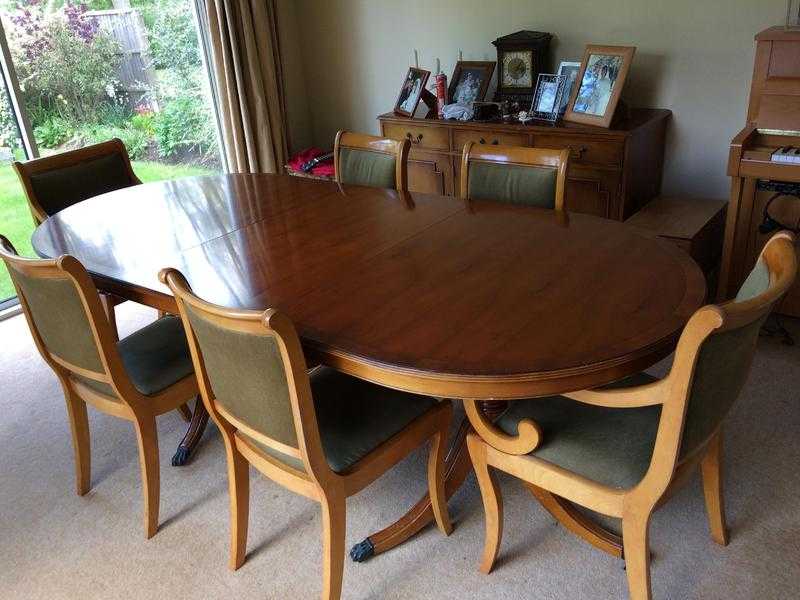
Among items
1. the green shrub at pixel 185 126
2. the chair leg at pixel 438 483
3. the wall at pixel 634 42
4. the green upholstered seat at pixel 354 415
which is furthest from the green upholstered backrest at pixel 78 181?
the chair leg at pixel 438 483

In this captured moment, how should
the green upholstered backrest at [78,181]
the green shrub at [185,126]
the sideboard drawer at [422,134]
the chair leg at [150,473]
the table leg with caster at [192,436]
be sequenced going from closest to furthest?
1. the chair leg at [150,473]
2. the table leg with caster at [192,436]
3. the green upholstered backrest at [78,181]
4. the sideboard drawer at [422,134]
5. the green shrub at [185,126]

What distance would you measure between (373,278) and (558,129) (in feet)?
5.93

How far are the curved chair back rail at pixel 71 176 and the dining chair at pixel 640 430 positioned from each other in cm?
215

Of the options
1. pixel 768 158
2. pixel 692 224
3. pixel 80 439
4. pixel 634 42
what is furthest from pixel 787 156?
pixel 80 439

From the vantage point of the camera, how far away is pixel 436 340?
4.79 feet

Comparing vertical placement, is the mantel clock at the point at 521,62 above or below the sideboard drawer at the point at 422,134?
above

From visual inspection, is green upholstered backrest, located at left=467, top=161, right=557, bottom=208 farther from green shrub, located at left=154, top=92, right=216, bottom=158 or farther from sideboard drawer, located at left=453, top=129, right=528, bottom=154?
green shrub, located at left=154, top=92, right=216, bottom=158

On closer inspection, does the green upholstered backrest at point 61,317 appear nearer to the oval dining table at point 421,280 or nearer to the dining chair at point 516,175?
the oval dining table at point 421,280

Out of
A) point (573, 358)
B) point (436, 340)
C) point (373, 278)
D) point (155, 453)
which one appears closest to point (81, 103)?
point (155, 453)

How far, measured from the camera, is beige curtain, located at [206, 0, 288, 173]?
399cm

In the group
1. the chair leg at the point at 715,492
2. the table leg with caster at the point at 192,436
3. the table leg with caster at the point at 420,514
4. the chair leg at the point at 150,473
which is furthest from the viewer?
the table leg with caster at the point at 192,436

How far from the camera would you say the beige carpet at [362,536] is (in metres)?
1.75

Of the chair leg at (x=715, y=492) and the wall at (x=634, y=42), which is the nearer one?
the chair leg at (x=715, y=492)

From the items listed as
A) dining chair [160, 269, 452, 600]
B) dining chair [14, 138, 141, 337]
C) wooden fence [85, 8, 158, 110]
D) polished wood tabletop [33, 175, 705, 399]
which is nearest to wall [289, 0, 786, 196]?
wooden fence [85, 8, 158, 110]
